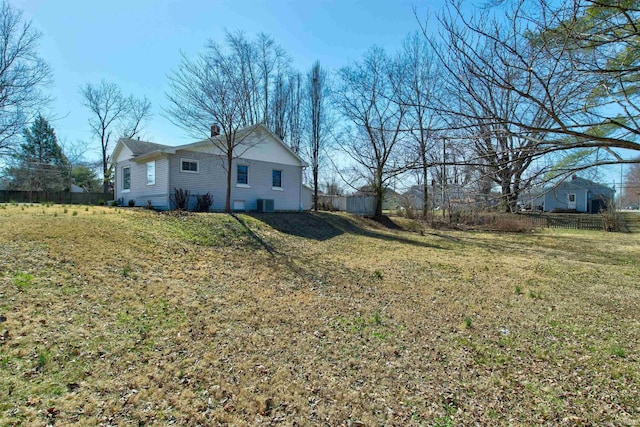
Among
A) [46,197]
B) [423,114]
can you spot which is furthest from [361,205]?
[423,114]

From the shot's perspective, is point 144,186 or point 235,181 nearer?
point 144,186

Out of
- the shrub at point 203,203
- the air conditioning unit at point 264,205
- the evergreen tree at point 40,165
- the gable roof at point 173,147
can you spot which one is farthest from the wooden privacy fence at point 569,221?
the evergreen tree at point 40,165

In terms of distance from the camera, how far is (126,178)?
16734 millimetres

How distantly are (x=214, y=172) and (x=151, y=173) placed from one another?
2.76 m

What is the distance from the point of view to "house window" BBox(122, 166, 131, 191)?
16.4 m

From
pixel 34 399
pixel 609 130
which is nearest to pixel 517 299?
pixel 609 130

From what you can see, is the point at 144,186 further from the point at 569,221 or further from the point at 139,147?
the point at 569,221

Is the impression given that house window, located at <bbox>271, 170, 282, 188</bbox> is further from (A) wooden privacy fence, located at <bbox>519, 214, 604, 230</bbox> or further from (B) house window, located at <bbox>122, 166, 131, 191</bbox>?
(A) wooden privacy fence, located at <bbox>519, 214, 604, 230</bbox>

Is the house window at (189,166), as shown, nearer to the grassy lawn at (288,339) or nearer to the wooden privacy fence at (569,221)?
the grassy lawn at (288,339)

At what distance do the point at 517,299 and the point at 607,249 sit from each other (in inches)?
392

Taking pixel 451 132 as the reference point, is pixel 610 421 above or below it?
below

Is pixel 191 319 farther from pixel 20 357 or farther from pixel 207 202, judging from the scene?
pixel 207 202

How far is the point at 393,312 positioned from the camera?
487 cm

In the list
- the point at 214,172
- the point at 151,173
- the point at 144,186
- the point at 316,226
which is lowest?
the point at 316,226
